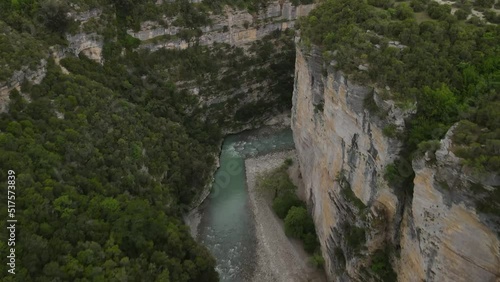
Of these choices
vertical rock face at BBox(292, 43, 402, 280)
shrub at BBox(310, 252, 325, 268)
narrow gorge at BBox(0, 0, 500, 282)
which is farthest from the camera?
shrub at BBox(310, 252, 325, 268)

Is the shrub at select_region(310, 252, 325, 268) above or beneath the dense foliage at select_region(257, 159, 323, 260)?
beneath

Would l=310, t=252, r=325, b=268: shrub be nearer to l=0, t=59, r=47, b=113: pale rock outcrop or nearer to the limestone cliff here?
the limestone cliff

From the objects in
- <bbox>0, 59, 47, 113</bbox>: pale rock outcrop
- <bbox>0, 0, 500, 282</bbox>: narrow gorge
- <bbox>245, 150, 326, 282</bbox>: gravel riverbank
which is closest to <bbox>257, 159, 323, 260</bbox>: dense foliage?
<bbox>0, 0, 500, 282</bbox>: narrow gorge

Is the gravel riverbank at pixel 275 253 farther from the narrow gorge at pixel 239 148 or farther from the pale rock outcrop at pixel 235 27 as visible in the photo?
the pale rock outcrop at pixel 235 27

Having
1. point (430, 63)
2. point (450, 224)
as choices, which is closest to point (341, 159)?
point (430, 63)

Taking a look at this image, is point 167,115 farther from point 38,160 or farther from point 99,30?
point 38,160

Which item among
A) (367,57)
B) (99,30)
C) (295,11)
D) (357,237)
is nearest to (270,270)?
(357,237)

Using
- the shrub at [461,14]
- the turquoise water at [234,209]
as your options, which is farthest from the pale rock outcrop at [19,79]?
the shrub at [461,14]
